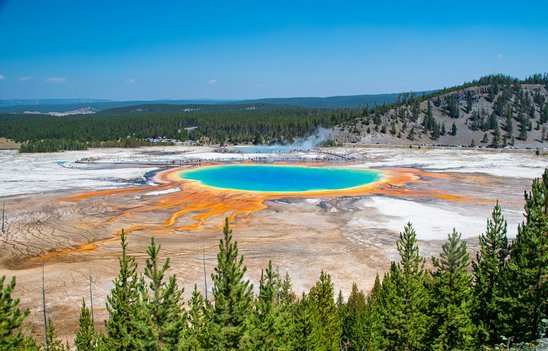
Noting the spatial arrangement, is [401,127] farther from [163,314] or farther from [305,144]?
[163,314]

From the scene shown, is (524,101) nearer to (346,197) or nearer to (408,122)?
(408,122)

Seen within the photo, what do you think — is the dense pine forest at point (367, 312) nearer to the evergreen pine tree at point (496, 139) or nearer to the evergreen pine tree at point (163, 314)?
the evergreen pine tree at point (163, 314)

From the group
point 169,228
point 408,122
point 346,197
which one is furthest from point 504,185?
point 408,122

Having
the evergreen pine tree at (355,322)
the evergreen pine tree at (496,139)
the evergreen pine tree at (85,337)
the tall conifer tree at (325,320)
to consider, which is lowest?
the evergreen pine tree at (355,322)

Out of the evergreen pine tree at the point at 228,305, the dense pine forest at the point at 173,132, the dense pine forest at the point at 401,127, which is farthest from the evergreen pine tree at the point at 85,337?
the dense pine forest at the point at 173,132

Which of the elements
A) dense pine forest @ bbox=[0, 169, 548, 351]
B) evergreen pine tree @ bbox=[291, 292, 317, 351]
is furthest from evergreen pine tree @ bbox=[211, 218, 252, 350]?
evergreen pine tree @ bbox=[291, 292, 317, 351]

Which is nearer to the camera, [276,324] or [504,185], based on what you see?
[276,324]

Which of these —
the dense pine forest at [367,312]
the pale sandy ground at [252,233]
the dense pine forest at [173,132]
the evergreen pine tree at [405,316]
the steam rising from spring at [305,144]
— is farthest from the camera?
the dense pine forest at [173,132]
